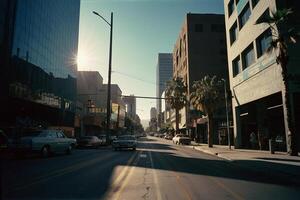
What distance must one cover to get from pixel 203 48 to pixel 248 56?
42990 mm

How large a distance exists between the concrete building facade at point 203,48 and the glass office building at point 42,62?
1125 inches

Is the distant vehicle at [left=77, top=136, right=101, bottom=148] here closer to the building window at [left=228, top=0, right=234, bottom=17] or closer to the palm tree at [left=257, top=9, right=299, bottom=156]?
the palm tree at [left=257, top=9, right=299, bottom=156]

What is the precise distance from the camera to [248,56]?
33500mm

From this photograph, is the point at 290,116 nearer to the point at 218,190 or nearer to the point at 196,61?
the point at 218,190

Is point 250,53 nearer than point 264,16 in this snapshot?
No

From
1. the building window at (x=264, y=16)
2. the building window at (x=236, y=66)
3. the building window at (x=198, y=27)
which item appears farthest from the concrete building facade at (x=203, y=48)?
the building window at (x=264, y=16)

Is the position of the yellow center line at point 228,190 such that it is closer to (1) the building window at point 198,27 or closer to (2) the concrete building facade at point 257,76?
(2) the concrete building facade at point 257,76

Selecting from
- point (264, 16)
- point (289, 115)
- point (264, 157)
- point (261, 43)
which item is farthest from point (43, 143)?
point (261, 43)

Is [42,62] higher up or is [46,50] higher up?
[46,50]

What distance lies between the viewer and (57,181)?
9953mm

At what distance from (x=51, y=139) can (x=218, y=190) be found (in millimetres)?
15550

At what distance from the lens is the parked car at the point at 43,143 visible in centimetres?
1909

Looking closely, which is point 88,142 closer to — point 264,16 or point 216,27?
point 264,16

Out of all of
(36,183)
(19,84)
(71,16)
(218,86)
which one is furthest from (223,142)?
(36,183)
